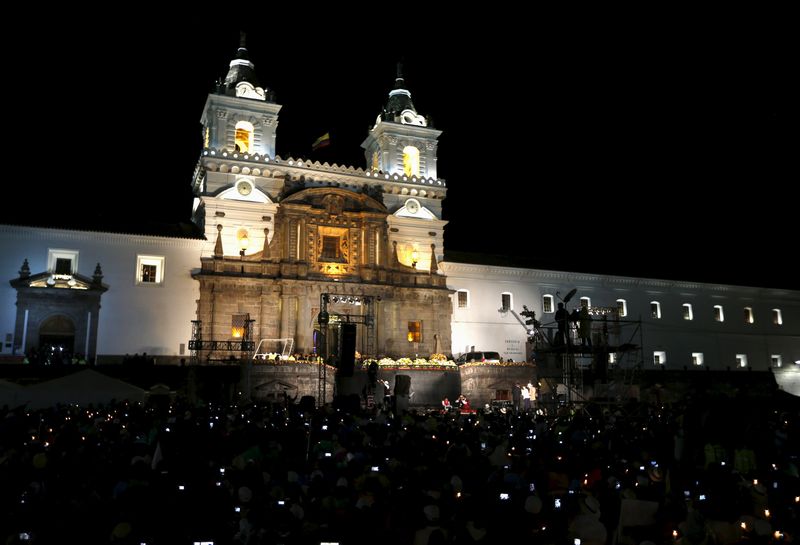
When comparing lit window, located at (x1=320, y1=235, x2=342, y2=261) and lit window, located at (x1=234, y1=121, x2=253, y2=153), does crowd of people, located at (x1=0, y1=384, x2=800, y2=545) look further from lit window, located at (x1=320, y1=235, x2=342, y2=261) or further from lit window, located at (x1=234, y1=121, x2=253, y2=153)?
lit window, located at (x1=234, y1=121, x2=253, y2=153)

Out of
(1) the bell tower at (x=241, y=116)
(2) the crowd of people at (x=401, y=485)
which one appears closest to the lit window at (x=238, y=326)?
(1) the bell tower at (x=241, y=116)

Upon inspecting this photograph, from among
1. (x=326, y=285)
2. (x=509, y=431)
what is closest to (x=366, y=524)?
(x=509, y=431)

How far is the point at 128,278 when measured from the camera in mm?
42375

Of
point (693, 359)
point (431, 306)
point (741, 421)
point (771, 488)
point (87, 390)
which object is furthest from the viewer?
point (693, 359)

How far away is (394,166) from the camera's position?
51.8 metres

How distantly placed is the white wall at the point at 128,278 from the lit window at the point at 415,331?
560 inches

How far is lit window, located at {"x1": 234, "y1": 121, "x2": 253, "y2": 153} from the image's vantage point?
48125 millimetres

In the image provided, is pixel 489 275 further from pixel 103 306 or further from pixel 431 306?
pixel 103 306

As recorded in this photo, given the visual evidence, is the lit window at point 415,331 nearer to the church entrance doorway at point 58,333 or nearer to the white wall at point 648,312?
the white wall at point 648,312

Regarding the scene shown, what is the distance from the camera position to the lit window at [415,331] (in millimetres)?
47469

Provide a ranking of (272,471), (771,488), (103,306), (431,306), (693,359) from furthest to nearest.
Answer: (693,359)
(431,306)
(103,306)
(272,471)
(771,488)

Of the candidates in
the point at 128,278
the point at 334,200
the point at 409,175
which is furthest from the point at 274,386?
the point at 409,175

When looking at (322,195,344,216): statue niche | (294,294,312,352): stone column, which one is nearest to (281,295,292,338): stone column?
(294,294,312,352): stone column

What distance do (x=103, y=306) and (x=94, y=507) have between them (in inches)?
1404
